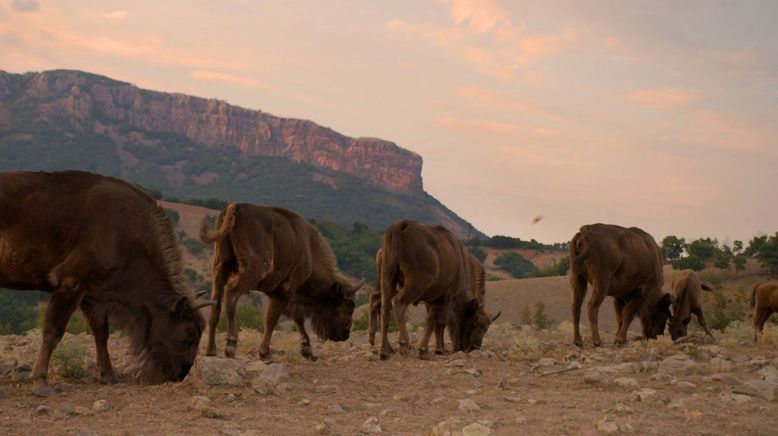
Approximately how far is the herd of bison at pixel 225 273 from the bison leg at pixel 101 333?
16mm

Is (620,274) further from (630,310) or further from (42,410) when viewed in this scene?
(42,410)

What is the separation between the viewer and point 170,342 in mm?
9312

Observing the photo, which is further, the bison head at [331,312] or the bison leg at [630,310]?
the bison leg at [630,310]

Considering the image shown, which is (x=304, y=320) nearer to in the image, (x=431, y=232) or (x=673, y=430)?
(x=431, y=232)

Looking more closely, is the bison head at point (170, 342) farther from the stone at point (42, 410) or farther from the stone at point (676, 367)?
the stone at point (676, 367)

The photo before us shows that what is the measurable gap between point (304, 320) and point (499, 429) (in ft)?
22.6

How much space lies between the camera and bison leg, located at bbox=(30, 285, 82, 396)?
336 inches

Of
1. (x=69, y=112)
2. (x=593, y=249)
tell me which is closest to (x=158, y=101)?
(x=69, y=112)

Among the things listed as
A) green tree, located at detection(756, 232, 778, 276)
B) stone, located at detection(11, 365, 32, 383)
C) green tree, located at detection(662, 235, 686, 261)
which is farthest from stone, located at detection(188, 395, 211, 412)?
green tree, located at detection(662, 235, 686, 261)

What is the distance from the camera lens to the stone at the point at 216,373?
9.09 m

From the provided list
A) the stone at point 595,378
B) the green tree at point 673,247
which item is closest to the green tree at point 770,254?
the green tree at point 673,247

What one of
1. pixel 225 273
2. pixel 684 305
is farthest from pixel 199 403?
pixel 684 305

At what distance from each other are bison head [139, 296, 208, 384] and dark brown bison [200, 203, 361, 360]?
2.65 ft

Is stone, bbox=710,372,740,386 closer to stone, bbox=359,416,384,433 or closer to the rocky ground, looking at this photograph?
the rocky ground
